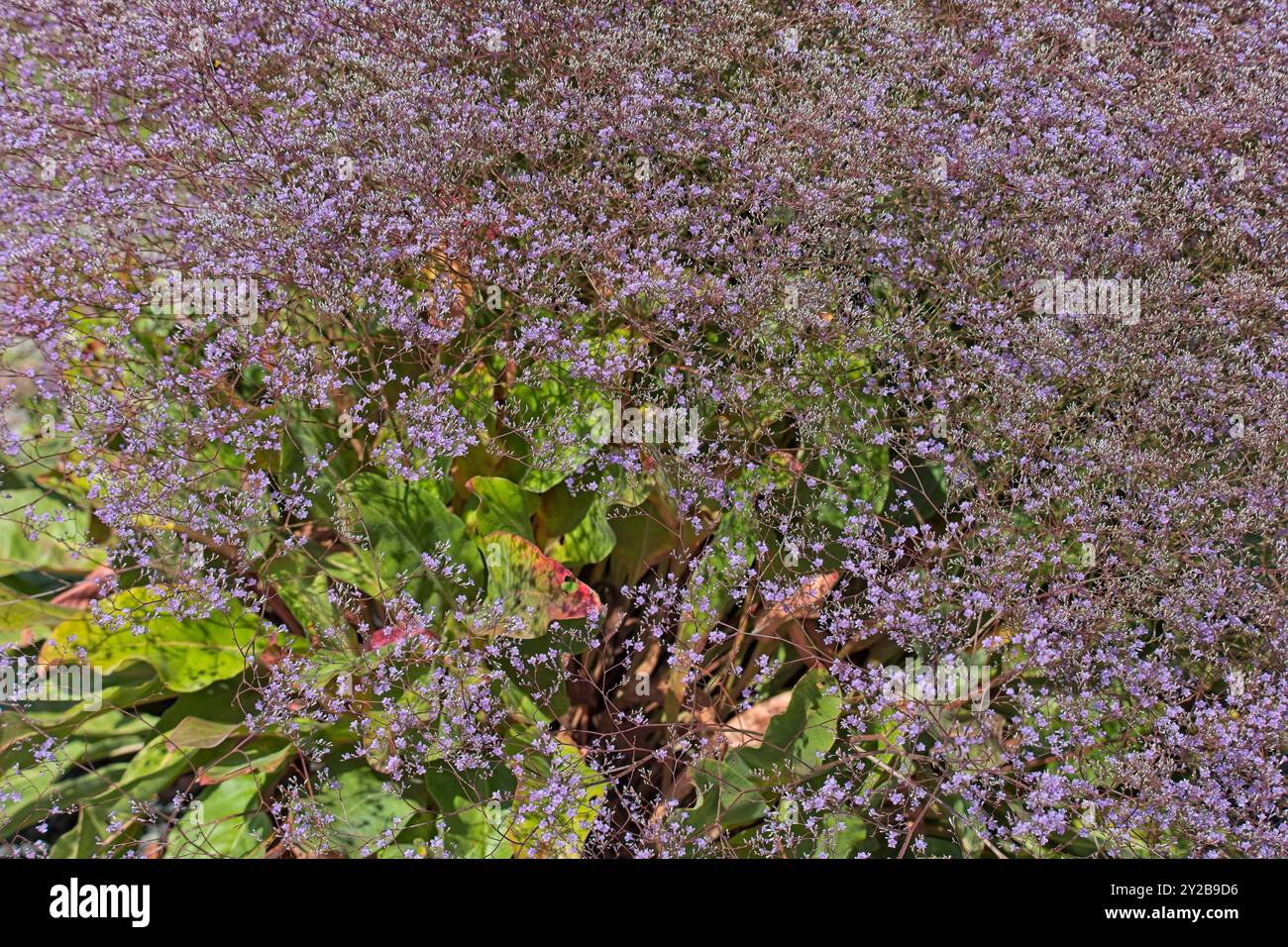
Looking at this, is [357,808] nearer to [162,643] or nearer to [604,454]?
[162,643]

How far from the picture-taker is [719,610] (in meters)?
3.19

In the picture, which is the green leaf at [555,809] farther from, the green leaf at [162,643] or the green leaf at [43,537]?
the green leaf at [43,537]

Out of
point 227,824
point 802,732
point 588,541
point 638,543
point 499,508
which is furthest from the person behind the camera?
point 638,543

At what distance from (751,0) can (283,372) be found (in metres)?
2.40

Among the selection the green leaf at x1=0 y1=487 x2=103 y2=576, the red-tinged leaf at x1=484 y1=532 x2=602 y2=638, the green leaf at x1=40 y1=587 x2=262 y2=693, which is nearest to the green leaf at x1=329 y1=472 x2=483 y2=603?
the red-tinged leaf at x1=484 y1=532 x2=602 y2=638

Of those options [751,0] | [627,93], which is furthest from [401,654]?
[751,0]

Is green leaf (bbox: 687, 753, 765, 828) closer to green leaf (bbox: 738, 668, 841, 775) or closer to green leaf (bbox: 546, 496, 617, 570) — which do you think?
green leaf (bbox: 738, 668, 841, 775)

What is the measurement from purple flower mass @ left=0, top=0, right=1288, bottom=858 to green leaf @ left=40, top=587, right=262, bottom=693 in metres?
0.02

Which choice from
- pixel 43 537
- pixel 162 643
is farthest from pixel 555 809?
pixel 43 537

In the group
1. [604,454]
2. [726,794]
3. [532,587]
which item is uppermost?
[604,454]

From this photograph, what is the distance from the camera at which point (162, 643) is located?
2.98 meters

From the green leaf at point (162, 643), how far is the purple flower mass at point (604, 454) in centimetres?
2

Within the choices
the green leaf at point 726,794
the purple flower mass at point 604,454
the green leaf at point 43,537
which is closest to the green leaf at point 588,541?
the purple flower mass at point 604,454

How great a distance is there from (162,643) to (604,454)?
1.58m
